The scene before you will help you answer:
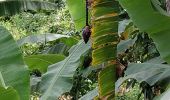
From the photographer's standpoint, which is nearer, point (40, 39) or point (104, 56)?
point (104, 56)

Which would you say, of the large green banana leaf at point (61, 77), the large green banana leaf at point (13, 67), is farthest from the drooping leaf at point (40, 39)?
the large green banana leaf at point (13, 67)

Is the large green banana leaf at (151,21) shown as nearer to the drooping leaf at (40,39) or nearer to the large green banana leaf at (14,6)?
the drooping leaf at (40,39)

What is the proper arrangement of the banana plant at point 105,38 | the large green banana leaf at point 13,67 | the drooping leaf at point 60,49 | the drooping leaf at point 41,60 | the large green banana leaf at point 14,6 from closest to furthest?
the large green banana leaf at point 13,67, the banana plant at point 105,38, the drooping leaf at point 41,60, the drooping leaf at point 60,49, the large green banana leaf at point 14,6

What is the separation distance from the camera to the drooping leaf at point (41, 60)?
2607mm

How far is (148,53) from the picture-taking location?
2664 millimetres

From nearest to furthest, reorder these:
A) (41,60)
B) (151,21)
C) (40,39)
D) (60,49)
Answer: (151,21) < (41,60) < (40,39) < (60,49)

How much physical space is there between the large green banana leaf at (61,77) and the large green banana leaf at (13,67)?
234 mm

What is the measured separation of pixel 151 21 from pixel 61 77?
717mm

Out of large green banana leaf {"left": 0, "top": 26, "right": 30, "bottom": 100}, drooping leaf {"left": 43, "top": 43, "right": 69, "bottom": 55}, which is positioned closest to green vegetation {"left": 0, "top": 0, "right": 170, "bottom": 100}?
large green banana leaf {"left": 0, "top": 26, "right": 30, "bottom": 100}

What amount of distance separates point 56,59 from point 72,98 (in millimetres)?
923

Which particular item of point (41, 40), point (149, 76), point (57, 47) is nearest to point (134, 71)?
point (149, 76)

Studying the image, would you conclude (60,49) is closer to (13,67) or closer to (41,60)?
(41,60)

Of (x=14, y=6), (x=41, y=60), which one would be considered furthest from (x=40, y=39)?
(x=14, y=6)

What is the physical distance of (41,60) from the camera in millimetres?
2645
